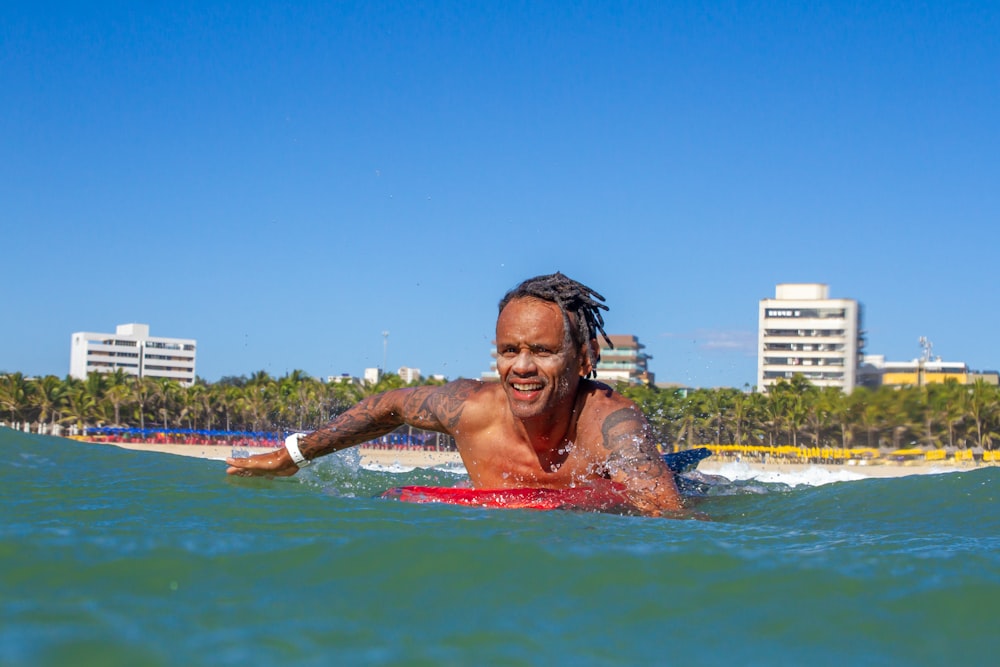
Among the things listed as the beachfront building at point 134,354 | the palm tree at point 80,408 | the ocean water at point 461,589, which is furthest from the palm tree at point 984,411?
the beachfront building at point 134,354

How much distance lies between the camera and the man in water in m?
4.95

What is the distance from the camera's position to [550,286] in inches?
201

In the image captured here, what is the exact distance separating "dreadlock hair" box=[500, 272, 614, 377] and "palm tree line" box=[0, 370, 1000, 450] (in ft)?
8.25

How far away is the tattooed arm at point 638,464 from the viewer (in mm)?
4664

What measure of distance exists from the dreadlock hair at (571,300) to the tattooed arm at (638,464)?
1.15 feet

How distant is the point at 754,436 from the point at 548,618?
1768 inches

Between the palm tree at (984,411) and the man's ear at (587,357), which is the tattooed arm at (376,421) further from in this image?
the palm tree at (984,411)

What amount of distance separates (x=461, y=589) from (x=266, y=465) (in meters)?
3.45

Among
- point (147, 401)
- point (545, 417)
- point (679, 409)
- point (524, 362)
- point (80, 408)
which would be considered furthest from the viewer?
point (147, 401)

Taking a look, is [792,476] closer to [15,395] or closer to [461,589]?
[461,589]

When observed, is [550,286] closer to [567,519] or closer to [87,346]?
[567,519]

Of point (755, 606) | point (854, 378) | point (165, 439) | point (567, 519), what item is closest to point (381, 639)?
point (755, 606)

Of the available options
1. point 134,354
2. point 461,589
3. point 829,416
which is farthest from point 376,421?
point 134,354

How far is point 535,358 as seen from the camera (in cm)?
498
